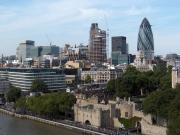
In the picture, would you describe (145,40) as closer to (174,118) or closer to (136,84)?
(136,84)

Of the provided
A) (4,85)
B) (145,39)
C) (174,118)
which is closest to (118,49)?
(145,39)

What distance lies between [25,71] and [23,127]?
35433 millimetres

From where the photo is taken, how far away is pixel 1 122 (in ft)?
165

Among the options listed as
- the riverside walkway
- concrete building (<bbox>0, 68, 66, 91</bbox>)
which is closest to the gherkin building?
concrete building (<bbox>0, 68, 66, 91</bbox>)

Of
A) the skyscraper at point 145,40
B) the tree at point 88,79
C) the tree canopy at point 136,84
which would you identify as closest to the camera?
the tree canopy at point 136,84

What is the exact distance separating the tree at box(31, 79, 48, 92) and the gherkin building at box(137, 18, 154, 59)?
3576 inches

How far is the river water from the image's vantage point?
41938mm

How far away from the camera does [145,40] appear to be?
534 ft

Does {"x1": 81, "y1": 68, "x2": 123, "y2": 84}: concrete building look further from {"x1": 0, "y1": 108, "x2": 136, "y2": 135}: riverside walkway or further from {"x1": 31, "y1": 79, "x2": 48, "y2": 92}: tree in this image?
{"x1": 0, "y1": 108, "x2": 136, "y2": 135}: riverside walkway

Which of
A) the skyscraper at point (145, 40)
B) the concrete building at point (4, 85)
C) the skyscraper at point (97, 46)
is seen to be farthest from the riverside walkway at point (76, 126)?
the skyscraper at point (145, 40)

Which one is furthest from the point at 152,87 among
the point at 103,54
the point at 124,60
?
the point at 124,60

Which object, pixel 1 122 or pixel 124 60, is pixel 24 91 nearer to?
pixel 1 122

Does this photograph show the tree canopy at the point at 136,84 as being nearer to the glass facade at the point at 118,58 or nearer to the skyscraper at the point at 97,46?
the skyscraper at the point at 97,46

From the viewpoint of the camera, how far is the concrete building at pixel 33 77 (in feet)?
261
